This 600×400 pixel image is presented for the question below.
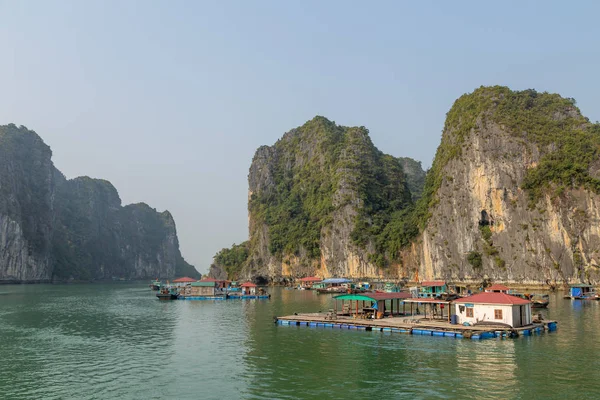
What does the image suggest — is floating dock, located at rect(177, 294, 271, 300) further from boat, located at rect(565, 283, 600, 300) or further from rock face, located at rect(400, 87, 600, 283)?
boat, located at rect(565, 283, 600, 300)

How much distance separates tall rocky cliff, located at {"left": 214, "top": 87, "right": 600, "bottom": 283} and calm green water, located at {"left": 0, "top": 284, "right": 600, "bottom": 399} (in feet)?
150

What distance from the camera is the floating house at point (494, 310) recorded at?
34531 mm

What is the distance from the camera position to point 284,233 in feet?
471

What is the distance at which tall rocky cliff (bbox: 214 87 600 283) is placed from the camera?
81.4 m

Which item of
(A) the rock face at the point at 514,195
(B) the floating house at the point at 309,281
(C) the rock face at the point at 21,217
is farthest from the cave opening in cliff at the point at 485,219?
(C) the rock face at the point at 21,217

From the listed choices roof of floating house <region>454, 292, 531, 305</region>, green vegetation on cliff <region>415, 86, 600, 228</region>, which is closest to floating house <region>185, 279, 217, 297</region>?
green vegetation on cliff <region>415, 86, 600, 228</region>

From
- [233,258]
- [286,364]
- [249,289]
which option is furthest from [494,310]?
[233,258]

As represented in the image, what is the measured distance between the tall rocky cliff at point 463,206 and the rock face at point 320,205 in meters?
0.37

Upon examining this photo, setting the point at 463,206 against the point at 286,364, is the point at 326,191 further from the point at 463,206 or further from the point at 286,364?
the point at 286,364

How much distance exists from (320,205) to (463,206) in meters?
49.4

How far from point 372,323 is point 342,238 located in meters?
88.1

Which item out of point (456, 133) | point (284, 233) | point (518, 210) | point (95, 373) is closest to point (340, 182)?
point (284, 233)

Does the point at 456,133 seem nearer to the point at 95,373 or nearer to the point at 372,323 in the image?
the point at 372,323

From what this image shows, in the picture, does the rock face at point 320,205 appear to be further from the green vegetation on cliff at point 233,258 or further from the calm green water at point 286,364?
the calm green water at point 286,364
